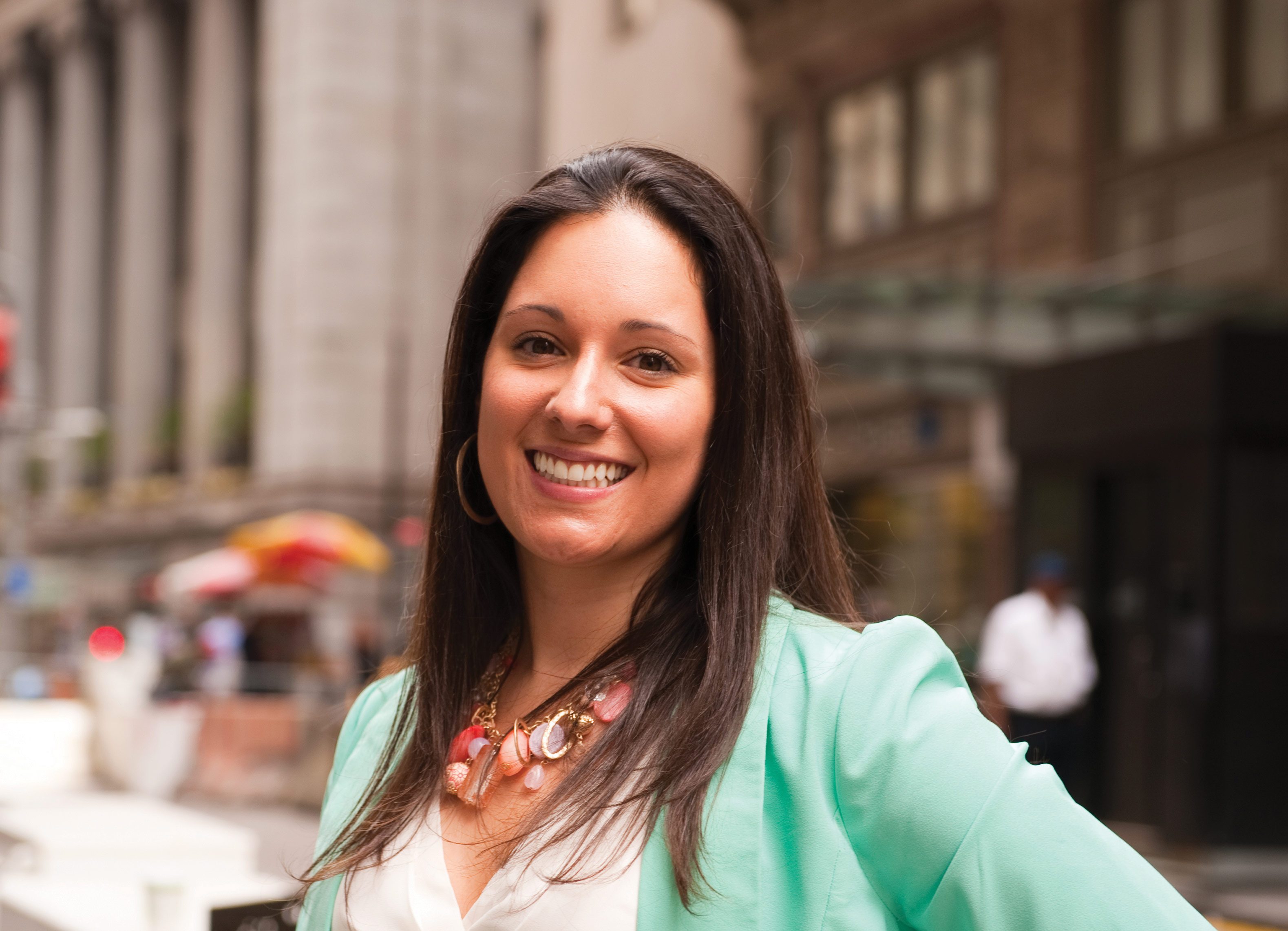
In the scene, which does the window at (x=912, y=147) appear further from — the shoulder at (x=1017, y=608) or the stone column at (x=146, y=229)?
the stone column at (x=146, y=229)

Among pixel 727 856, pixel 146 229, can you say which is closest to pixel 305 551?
pixel 727 856

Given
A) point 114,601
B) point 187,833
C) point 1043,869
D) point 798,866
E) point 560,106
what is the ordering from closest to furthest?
point 1043,869, point 798,866, point 187,833, point 560,106, point 114,601

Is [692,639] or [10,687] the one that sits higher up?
[692,639]

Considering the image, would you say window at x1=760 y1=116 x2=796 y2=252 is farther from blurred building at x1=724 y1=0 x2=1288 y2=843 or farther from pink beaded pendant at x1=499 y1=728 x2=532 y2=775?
pink beaded pendant at x1=499 y1=728 x2=532 y2=775

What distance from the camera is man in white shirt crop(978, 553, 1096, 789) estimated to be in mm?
10195

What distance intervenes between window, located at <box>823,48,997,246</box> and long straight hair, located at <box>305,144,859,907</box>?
18494 millimetres

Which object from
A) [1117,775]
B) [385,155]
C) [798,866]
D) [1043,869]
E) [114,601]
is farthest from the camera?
[114,601]

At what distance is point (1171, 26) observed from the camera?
17391 millimetres

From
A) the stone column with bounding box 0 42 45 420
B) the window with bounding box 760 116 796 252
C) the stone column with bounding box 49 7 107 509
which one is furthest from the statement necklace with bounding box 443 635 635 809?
the stone column with bounding box 0 42 45 420

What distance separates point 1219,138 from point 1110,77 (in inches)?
77.4

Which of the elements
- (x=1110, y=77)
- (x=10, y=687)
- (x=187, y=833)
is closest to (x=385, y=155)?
(x=10, y=687)

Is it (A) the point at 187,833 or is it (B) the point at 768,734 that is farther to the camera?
(A) the point at 187,833

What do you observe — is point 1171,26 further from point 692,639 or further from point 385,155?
point 385,155

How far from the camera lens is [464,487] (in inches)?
88.6
